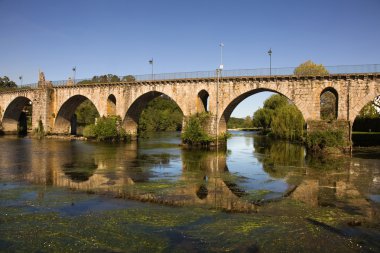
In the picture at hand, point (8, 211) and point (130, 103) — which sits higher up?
point (130, 103)

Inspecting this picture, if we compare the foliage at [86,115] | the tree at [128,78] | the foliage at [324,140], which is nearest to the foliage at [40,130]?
the tree at [128,78]

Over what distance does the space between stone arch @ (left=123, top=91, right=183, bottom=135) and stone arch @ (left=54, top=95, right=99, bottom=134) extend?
1082 centimetres

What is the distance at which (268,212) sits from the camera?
13320 millimetres

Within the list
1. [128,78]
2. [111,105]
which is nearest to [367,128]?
[128,78]

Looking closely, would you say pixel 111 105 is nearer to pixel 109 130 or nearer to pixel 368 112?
pixel 109 130

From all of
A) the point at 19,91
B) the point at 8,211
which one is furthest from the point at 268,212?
the point at 19,91

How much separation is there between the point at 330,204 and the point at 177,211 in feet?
21.1

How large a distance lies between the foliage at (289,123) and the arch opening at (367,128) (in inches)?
295

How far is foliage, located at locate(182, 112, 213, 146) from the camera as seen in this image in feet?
133

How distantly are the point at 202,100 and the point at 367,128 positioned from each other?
86.7ft

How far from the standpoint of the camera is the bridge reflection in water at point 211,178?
50.5 feet

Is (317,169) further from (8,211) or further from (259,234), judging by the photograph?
(8,211)

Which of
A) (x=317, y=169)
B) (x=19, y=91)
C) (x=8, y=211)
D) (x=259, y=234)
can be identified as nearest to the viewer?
(x=259, y=234)

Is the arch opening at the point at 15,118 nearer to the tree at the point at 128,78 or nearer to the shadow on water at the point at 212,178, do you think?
the tree at the point at 128,78
